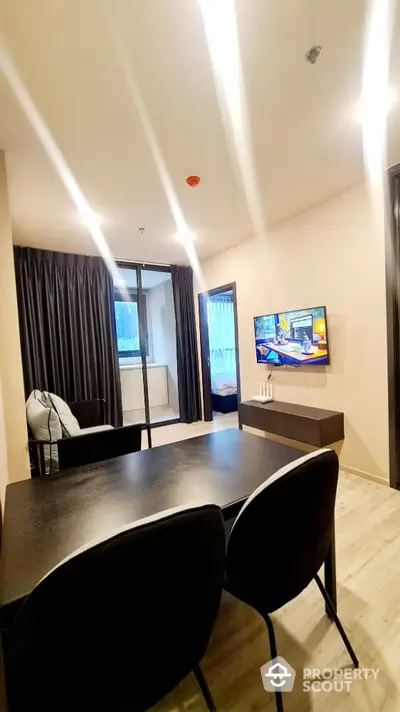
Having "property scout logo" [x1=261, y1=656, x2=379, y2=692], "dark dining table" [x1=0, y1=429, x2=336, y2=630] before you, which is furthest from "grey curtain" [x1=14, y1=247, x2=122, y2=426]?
"property scout logo" [x1=261, y1=656, x2=379, y2=692]

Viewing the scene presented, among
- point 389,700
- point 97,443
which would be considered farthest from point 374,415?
point 97,443

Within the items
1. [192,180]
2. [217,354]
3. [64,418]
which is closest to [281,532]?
[64,418]

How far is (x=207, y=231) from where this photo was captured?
3.73 meters

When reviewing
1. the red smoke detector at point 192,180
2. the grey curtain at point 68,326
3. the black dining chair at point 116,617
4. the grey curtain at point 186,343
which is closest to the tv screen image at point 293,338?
the grey curtain at point 186,343

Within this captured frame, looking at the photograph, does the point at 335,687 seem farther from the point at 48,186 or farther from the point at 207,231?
the point at 207,231

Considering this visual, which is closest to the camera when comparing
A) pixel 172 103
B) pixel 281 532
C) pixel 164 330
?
pixel 281 532

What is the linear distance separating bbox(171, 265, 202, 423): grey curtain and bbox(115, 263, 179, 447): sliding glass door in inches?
6.8

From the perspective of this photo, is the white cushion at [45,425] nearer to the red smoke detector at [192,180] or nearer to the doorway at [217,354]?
the red smoke detector at [192,180]

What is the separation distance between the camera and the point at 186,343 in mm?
5176

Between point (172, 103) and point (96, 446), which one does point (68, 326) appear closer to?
point (96, 446)

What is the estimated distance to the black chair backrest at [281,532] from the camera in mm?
945

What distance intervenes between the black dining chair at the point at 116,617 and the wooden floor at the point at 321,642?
358mm

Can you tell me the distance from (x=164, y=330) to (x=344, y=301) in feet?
10.3

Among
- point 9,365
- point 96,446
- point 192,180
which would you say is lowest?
point 96,446
